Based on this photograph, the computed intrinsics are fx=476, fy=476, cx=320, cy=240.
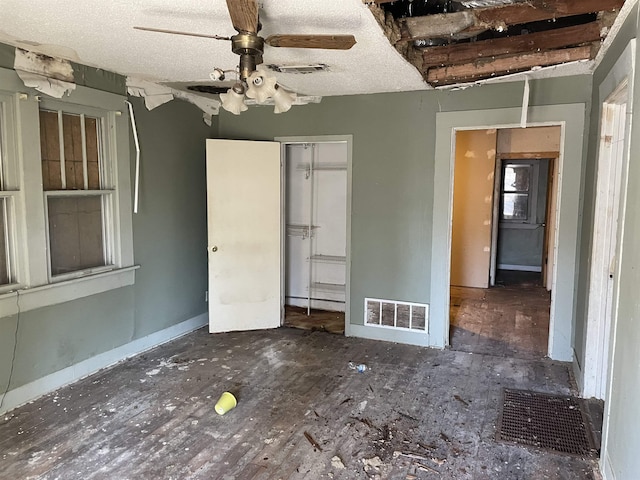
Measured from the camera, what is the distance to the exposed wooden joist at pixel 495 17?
7.79 feet

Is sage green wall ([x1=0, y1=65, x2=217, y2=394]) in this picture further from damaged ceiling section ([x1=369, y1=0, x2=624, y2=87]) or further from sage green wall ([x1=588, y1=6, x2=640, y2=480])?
sage green wall ([x1=588, y1=6, x2=640, y2=480])

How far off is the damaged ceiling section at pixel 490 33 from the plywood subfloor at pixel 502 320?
7.66ft

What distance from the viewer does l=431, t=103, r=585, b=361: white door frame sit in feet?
12.3

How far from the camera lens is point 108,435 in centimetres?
277

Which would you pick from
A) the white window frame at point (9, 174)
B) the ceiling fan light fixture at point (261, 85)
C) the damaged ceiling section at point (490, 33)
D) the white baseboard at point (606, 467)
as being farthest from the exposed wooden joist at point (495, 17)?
the white window frame at point (9, 174)

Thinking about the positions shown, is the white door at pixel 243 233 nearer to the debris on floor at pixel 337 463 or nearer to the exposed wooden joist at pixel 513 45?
the exposed wooden joist at pixel 513 45

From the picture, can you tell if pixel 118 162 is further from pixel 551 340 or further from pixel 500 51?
pixel 551 340

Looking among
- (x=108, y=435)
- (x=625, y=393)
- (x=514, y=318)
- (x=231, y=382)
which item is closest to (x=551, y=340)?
(x=514, y=318)

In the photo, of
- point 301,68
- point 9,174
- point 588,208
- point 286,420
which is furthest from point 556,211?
point 9,174

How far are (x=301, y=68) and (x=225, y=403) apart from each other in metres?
2.36

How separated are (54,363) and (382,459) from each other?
7.72 ft

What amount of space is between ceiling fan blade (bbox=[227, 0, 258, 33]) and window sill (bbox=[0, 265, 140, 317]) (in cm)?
225

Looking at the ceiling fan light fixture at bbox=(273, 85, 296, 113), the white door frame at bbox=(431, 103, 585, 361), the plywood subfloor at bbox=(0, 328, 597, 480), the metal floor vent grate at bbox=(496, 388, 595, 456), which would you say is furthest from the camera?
the white door frame at bbox=(431, 103, 585, 361)

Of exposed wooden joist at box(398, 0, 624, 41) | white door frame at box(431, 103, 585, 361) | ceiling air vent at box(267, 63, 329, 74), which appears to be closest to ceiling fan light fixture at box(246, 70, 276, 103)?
exposed wooden joist at box(398, 0, 624, 41)
